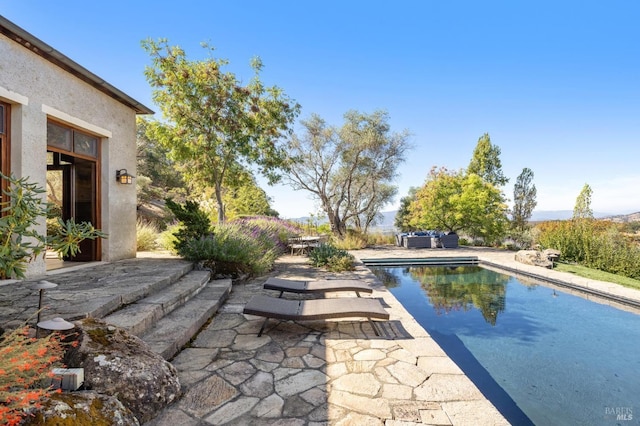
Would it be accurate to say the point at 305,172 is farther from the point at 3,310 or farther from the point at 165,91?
the point at 3,310

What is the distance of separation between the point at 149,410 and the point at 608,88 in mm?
17233

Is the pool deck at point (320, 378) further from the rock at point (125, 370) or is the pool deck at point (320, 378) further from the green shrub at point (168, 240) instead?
the green shrub at point (168, 240)

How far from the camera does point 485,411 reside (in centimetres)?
221

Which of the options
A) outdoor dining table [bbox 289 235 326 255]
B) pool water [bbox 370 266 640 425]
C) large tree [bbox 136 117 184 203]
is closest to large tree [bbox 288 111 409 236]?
outdoor dining table [bbox 289 235 326 255]

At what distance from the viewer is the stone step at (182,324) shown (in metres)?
3.01

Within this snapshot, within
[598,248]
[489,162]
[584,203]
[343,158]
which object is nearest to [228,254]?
[598,248]

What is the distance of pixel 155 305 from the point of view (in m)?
3.67

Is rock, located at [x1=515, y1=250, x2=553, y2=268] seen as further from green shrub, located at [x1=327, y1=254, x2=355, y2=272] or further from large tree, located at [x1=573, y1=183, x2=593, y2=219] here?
large tree, located at [x1=573, y1=183, x2=593, y2=219]

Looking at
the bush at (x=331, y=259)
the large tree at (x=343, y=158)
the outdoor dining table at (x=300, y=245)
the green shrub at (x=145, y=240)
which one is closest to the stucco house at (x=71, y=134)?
the green shrub at (x=145, y=240)

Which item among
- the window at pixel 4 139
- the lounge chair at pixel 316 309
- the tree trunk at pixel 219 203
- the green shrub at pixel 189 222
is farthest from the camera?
the tree trunk at pixel 219 203

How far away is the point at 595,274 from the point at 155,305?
9.85 metres

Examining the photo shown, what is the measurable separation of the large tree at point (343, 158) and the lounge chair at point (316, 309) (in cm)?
1264

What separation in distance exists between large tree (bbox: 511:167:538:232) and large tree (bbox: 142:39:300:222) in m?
20.0

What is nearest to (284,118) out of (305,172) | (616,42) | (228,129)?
(228,129)
